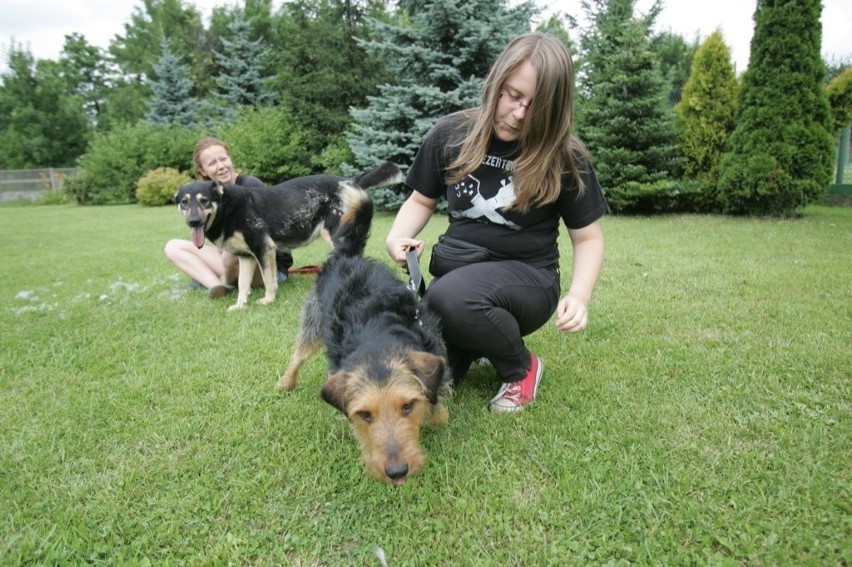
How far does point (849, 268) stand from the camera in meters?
5.38

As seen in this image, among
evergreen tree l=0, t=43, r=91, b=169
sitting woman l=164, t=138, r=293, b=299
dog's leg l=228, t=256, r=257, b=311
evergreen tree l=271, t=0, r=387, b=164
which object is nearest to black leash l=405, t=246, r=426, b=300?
dog's leg l=228, t=256, r=257, b=311

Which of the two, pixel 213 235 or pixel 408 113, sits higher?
pixel 408 113

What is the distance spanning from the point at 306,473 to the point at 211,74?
37.5 meters

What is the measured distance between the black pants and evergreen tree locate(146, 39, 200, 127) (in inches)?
1173

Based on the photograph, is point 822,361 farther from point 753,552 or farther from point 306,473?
point 306,473

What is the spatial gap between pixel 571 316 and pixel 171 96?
1264 inches

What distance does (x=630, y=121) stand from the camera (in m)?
10.1

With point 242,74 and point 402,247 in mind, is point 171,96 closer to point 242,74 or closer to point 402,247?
point 242,74

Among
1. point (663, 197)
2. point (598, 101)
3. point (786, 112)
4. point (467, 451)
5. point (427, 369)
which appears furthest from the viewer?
point (598, 101)

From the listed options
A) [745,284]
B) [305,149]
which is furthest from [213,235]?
[305,149]

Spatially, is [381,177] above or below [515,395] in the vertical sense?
above

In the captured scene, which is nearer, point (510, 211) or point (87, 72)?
point (510, 211)

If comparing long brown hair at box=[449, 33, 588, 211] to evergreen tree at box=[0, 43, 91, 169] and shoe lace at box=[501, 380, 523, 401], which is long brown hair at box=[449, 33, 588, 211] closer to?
shoe lace at box=[501, 380, 523, 401]

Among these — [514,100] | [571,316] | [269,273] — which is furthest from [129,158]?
[571,316]
